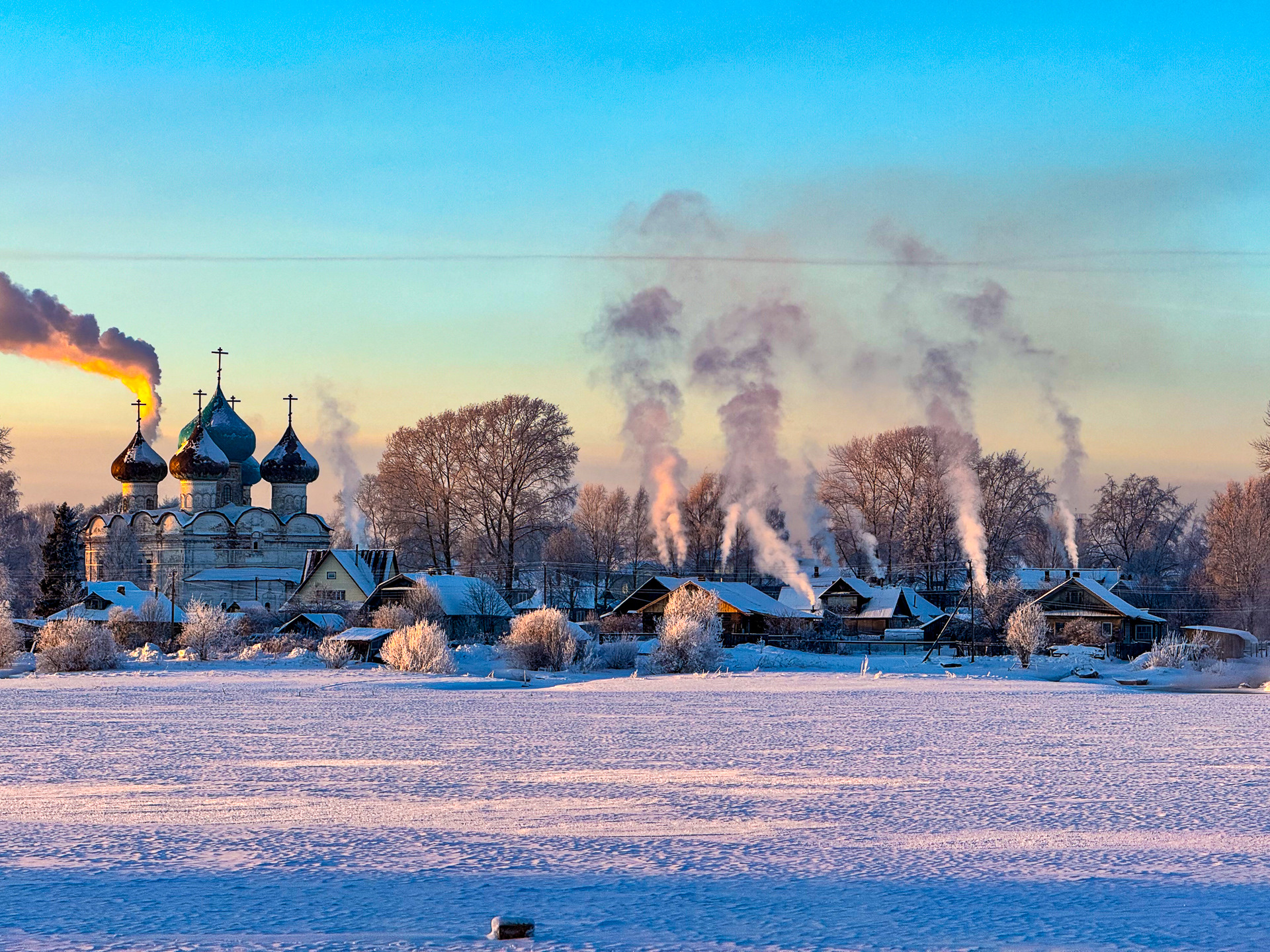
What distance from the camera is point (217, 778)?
52.7ft

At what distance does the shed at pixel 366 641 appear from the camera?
2037 inches

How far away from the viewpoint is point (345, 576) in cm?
6838

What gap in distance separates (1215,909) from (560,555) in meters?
74.4

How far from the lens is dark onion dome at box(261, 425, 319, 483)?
78562mm

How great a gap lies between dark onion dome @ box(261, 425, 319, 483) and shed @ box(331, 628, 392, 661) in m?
27.3

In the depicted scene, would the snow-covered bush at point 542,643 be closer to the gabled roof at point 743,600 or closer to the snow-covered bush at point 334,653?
the snow-covered bush at point 334,653

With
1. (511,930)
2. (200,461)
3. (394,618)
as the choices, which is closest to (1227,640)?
(394,618)

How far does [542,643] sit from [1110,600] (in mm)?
27852

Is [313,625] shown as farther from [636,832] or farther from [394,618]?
[636,832]

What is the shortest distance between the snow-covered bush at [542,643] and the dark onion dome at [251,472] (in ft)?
124

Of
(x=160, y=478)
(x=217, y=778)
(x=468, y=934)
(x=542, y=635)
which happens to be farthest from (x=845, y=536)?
(x=468, y=934)

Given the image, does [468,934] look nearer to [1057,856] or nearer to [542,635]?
[1057,856]

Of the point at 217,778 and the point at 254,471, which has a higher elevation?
the point at 254,471

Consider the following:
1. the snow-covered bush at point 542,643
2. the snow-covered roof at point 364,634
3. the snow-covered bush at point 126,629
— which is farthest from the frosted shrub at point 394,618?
the snow-covered bush at point 126,629
